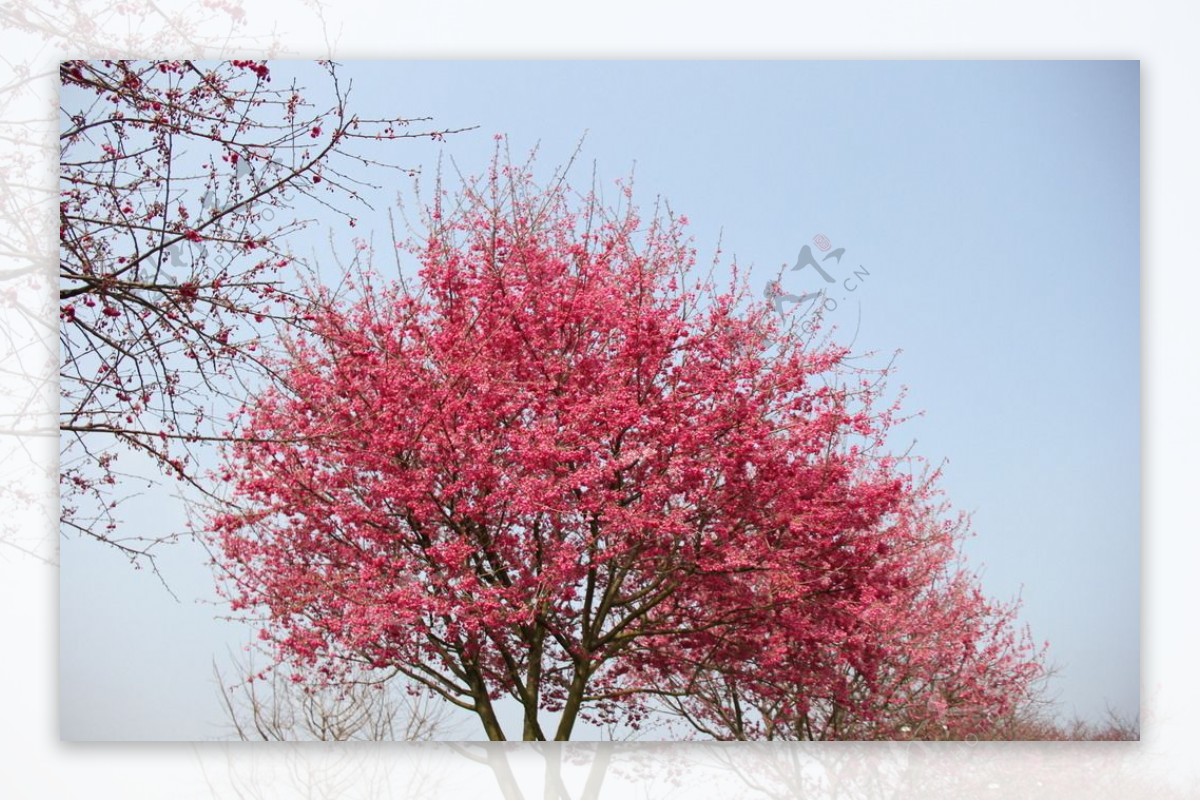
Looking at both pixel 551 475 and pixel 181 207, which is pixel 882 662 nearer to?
pixel 551 475

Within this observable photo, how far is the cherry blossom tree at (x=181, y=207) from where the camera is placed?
434 centimetres

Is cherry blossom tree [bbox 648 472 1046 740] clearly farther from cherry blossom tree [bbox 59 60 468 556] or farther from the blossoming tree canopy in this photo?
cherry blossom tree [bbox 59 60 468 556]

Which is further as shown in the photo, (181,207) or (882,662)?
(882,662)

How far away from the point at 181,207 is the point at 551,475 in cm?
155

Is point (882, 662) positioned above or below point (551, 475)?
below

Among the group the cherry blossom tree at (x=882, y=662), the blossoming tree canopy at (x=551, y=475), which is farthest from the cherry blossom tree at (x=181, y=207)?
the cherry blossom tree at (x=882, y=662)

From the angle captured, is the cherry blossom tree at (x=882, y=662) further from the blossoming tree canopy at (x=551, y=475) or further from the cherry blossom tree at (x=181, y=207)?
the cherry blossom tree at (x=181, y=207)

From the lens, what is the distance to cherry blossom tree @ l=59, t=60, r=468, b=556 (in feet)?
14.3

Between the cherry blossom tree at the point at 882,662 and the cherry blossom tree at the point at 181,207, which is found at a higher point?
the cherry blossom tree at the point at 181,207

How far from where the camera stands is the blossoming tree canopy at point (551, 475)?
4.58 m

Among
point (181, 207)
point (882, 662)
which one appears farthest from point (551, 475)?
point (181, 207)

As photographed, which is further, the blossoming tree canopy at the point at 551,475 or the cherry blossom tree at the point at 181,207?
the blossoming tree canopy at the point at 551,475

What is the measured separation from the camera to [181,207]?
4496mm

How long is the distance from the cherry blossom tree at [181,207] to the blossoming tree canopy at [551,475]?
29 centimetres
